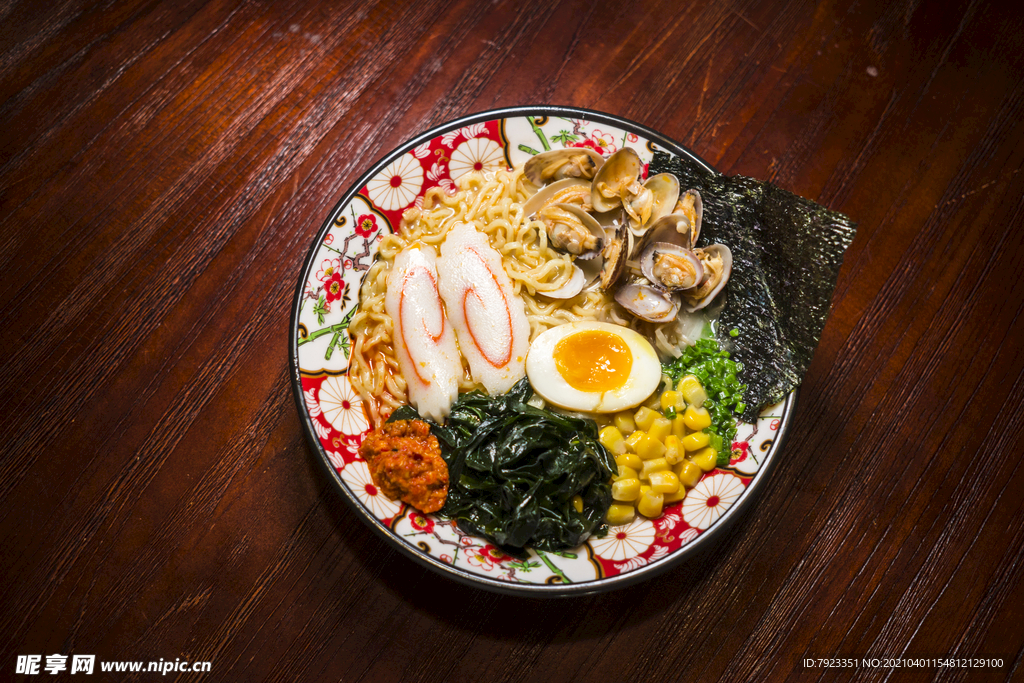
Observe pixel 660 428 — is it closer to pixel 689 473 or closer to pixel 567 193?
pixel 689 473

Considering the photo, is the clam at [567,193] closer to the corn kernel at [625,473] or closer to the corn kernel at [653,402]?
the corn kernel at [653,402]

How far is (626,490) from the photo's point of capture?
2566 mm

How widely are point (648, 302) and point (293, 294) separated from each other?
168 centimetres

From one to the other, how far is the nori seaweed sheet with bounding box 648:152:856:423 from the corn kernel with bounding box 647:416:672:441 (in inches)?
16.6

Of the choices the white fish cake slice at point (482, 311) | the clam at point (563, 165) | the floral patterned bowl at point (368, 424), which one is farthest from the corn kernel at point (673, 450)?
the clam at point (563, 165)

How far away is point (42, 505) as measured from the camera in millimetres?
2850

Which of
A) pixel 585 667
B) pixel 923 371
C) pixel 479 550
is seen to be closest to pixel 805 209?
pixel 923 371

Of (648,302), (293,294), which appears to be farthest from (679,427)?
(293,294)

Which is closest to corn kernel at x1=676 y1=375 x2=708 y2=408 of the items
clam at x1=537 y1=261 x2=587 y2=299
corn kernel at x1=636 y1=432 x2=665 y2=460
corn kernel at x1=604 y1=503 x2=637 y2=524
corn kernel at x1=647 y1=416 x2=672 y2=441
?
corn kernel at x1=647 y1=416 x2=672 y2=441

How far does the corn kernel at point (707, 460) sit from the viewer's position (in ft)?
8.54

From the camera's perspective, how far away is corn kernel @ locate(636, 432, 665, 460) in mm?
2652

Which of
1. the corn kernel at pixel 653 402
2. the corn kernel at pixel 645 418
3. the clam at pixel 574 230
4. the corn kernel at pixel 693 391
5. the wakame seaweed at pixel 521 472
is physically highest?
Result: the clam at pixel 574 230

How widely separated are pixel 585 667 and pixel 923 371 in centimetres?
217

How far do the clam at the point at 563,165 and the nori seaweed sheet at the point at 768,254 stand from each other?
296 millimetres
